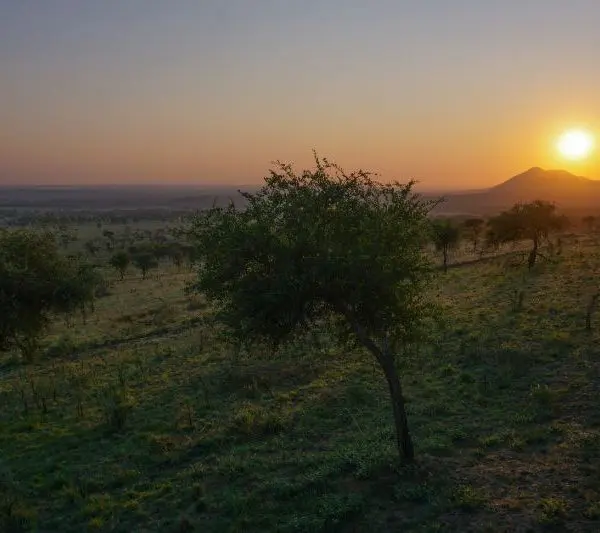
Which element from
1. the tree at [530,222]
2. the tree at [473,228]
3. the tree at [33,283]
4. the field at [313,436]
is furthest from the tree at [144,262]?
the tree at [530,222]

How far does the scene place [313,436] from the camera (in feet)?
63.8

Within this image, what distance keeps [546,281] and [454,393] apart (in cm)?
2417

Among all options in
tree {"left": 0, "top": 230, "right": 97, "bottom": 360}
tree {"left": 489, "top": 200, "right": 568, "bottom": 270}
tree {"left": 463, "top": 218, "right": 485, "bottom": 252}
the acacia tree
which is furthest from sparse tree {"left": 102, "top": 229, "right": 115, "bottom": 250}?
the acacia tree

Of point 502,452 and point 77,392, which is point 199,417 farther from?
point 502,452

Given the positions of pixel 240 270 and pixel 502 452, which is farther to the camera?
pixel 502 452

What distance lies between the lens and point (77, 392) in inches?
1037

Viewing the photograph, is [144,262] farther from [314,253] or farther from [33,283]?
[314,253]

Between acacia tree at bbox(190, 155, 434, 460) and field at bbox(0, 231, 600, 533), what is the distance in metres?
1.30

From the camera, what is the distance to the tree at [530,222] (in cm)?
5019

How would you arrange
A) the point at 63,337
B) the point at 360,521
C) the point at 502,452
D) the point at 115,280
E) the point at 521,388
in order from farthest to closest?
the point at 115,280 < the point at 63,337 < the point at 521,388 < the point at 502,452 < the point at 360,521

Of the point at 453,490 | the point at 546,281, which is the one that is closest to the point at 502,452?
the point at 453,490

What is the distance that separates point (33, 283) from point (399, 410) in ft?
71.7

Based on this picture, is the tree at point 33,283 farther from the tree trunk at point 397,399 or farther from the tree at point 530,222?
the tree at point 530,222

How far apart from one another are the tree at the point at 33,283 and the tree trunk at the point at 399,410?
21.2 meters
